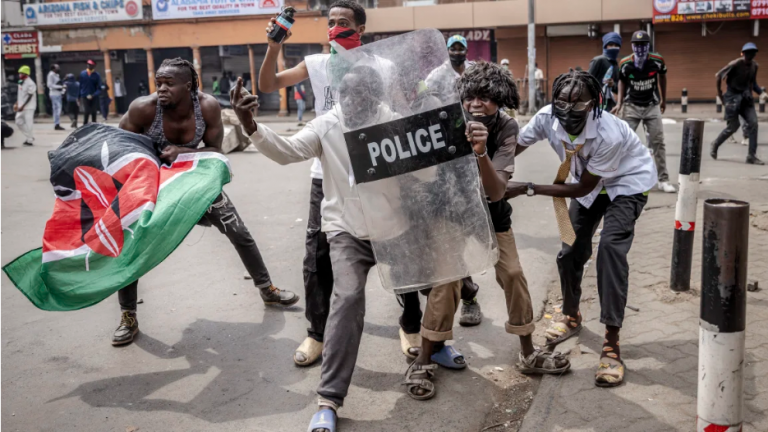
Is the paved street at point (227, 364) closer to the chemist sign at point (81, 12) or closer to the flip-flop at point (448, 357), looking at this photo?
the flip-flop at point (448, 357)

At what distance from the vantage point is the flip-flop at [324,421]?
126 inches

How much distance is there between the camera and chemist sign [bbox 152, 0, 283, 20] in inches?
1105

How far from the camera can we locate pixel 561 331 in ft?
14.0

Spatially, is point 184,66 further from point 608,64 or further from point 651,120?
point 608,64

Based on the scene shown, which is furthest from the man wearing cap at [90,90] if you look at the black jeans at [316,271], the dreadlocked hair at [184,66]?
the black jeans at [316,271]

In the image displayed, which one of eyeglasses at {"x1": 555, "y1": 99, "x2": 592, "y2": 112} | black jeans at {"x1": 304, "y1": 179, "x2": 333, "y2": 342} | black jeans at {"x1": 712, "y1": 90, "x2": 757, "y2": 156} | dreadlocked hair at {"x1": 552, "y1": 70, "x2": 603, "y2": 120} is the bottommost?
black jeans at {"x1": 304, "y1": 179, "x2": 333, "y2": 342}

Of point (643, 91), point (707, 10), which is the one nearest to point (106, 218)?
point (643, 91)

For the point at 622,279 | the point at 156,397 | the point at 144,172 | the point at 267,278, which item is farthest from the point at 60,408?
the point at 622,279

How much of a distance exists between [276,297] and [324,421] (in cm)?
192

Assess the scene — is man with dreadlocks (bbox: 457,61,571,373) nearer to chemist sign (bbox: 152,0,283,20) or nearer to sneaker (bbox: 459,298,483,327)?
sneaker (bbox: 459,298,483,327)

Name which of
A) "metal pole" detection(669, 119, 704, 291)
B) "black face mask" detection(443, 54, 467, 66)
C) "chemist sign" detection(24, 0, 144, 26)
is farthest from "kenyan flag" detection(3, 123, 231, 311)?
"chemist sign" detection(24, 0, 144, 26)

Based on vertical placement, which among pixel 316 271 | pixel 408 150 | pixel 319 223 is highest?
pixel 408 150

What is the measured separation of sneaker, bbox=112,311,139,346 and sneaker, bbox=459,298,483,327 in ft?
6.65

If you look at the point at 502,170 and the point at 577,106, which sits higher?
the point at 577,106
